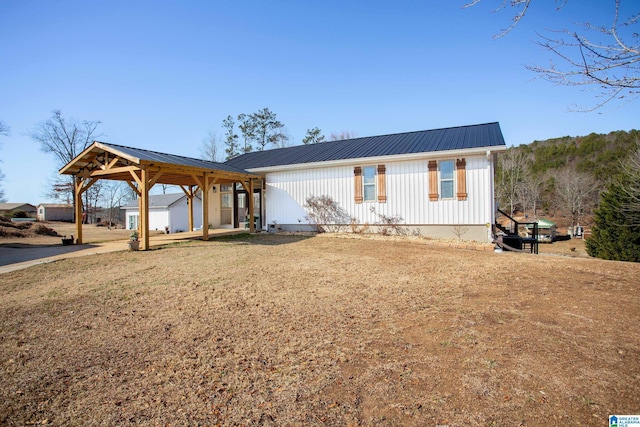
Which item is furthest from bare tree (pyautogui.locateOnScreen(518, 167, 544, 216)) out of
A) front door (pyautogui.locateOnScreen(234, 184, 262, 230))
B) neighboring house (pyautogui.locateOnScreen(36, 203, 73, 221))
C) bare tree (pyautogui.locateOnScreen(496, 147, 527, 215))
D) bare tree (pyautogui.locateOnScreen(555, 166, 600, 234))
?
neighboring house (pyautogui.locateOnScreen(36, 203, 73, 221))

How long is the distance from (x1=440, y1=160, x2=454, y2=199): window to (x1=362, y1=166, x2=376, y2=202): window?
266cm

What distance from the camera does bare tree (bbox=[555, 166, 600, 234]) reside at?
30.1 metres

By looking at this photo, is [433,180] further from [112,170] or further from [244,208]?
[112,170]

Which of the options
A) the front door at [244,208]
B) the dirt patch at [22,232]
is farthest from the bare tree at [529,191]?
the dirt patch at [22,232]

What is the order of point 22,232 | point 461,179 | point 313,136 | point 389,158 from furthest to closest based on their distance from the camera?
1. point 313,136
2. point 22,232
3. point 389,158
4. point 461,179

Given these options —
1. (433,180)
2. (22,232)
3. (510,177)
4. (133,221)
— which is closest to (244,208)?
(433,180)

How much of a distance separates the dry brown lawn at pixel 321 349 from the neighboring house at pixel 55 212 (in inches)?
1925

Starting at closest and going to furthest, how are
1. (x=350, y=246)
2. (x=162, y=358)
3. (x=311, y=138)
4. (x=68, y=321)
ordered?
(x=162, y=358) → (x=68, y=321) → (x=350, y=246) → (x=311, y=138)

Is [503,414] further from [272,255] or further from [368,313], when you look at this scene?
[272,255]

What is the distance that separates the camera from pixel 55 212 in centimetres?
4469

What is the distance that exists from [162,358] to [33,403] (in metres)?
0.99

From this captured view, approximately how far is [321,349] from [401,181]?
1001cm

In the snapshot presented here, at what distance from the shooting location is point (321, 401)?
99.7 inches

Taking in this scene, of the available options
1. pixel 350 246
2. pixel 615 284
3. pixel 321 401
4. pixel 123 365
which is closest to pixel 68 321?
pixel 123 365
